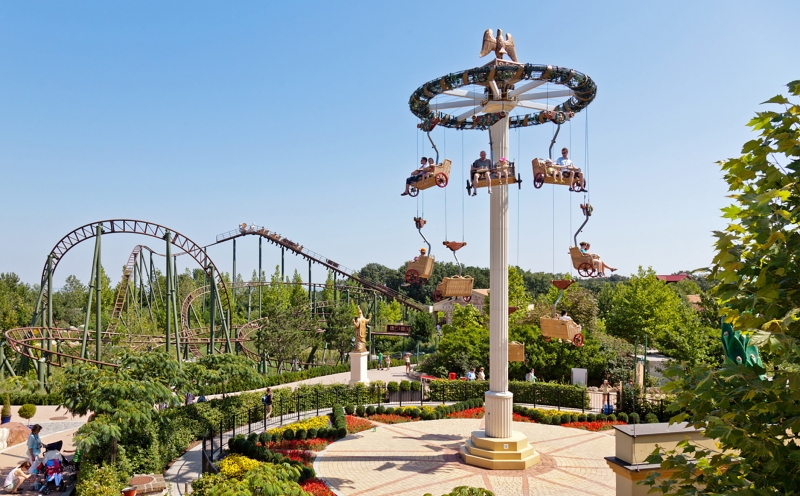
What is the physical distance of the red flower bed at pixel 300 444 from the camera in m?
17.1

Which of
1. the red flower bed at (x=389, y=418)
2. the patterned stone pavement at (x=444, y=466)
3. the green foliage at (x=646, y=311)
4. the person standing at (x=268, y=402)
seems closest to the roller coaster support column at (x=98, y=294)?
the person standing at (x=268, y=402)

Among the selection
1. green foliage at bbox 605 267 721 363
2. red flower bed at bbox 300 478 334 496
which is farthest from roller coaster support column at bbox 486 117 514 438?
green foliage at bbox 605 267 721 363

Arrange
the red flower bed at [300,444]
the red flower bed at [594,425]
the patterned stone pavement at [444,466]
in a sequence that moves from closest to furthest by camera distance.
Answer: the patterned stone pavement at [444,466], the red flower bed at [300,444], the red flower bed at [594,425]

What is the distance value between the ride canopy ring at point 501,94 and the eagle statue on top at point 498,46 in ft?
1.54

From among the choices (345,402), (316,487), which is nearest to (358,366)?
(345,402)

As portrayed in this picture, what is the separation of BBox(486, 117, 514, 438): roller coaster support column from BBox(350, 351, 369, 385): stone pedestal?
11600 millimetres

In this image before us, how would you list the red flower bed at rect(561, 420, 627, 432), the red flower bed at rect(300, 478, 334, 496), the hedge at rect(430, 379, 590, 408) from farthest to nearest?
the hedge at rect(430, 379, 590, 408) < the red flower bed at rect(561, 420, 627, 432) < the red flower bed at rect(300, 478, 334, 496)

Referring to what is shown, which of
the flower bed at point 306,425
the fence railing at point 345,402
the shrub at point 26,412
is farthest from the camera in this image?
the shrub at point 26,412

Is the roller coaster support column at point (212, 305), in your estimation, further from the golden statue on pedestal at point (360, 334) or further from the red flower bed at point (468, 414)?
the red flower bed at point (468, 414)

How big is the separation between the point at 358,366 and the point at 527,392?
7.54 meters

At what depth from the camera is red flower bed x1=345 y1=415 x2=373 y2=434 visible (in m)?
19.6

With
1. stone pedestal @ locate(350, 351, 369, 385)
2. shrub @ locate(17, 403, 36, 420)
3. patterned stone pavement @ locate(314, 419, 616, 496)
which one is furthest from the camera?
stone pedestal @ locate(350, 351, 369, 385)

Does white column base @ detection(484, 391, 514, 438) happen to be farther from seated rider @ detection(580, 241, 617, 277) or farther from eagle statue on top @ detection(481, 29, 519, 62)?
eagle statue on top @ detection(481, 29, 519, 62)

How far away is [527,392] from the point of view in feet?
81.8
